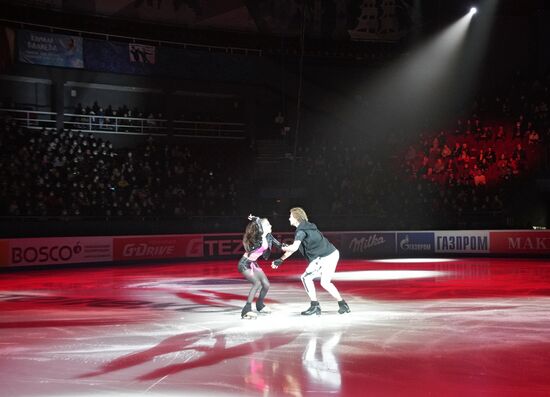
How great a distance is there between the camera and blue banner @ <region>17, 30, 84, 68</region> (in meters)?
29.0

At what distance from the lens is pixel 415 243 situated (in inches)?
1125

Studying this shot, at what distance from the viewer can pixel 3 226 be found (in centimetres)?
2295

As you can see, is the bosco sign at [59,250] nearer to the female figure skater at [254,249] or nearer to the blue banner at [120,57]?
the blue banner at [120,57]

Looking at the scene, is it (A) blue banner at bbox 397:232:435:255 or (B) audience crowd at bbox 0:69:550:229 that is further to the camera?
(A) blue banner at bbox 397:232:435:255

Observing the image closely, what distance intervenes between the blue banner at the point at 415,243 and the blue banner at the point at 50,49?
16.3 metres

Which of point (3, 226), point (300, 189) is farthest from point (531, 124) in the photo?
point (3, 226)

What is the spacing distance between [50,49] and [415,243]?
18095 mm

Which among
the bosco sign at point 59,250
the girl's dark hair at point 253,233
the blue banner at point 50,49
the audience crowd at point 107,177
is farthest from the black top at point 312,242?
the blue banner at point 50,49

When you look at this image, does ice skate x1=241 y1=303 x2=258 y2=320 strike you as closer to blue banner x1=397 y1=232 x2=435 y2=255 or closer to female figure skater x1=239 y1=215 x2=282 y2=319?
female figure skater x1=239 y1=215 x2=282 y2=319

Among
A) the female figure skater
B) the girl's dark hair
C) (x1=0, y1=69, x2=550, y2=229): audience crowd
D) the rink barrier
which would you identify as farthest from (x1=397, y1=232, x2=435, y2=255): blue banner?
the girl's dark hair

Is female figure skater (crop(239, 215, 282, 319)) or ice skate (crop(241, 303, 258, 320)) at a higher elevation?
female figure skater (crop(239, 215, 282, 319))

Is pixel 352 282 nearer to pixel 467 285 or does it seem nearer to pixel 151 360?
pixel 467 285

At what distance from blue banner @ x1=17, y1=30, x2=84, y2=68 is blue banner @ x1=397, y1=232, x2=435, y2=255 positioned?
53.6 ft

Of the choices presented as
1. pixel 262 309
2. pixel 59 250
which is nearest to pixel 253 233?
pixel 262 309
